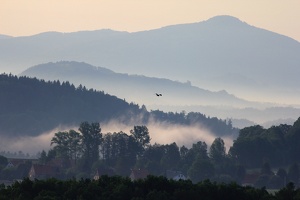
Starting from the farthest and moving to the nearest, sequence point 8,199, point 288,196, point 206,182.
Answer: point 206,182 < point 288,196 < point 8,199

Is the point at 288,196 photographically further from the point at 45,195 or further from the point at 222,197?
the point at 45,195

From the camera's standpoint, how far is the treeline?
108250mm

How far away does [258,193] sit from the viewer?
113 m

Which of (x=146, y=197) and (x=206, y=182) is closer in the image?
(x=146, y=197)

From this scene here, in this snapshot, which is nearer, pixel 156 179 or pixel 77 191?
pixel 77 191

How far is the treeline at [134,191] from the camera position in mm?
108250

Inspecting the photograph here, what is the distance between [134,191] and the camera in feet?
365

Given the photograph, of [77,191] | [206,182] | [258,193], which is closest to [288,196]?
[258,193]

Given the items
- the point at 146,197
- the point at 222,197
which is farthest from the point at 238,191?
the point at 146,197

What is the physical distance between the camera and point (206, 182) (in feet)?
391

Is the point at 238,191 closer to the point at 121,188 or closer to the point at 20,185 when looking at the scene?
the point at 121,188

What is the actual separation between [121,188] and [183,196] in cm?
529

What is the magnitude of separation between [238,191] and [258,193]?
1.74 m

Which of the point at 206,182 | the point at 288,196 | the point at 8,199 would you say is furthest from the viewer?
the point at 206,182
